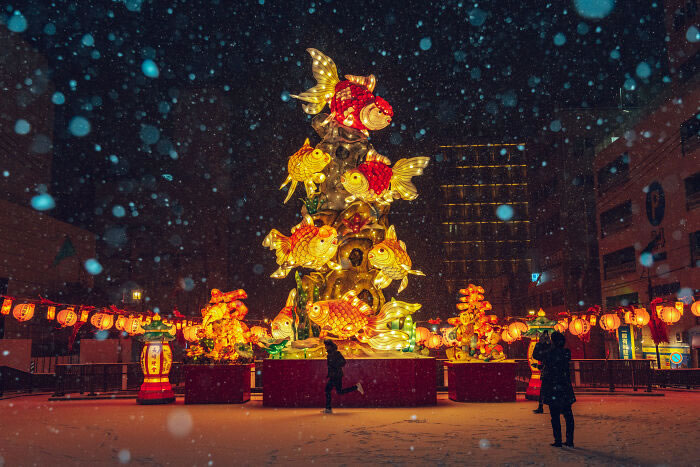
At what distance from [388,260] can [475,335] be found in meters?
2.95

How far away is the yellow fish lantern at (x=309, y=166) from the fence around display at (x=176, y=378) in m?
6.98

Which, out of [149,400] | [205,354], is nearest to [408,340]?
[205,354]

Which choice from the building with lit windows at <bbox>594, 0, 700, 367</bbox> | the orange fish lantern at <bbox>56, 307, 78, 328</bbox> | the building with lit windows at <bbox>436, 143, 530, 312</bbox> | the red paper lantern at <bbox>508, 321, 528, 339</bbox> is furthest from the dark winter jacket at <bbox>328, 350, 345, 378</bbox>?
the building with lit windows at <bbox>436, 143, 530, 312</bbox>

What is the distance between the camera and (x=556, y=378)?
21.7ft

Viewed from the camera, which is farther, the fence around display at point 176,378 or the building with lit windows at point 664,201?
the building with lit windows at point 664,201

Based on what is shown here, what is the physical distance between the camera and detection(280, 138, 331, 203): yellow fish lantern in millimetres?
11672

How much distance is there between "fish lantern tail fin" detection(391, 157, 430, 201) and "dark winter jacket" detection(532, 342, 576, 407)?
19.0 ft

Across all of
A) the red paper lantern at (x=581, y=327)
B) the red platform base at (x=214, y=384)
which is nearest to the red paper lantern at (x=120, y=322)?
the red platform base at (x=214, y=384)

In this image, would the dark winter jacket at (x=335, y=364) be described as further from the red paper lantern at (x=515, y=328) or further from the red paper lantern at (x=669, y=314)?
the red paper lantern at (x=515, y=328)

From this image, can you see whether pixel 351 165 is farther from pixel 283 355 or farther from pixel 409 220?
pixel 409 220

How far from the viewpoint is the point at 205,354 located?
12.6 m

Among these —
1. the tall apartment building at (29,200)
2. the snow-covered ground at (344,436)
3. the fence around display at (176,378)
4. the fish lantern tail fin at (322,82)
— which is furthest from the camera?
the tall apartment building at (29,200)

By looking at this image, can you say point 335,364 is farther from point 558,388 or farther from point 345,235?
point 558,388

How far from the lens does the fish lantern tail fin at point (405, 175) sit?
12.1 m
